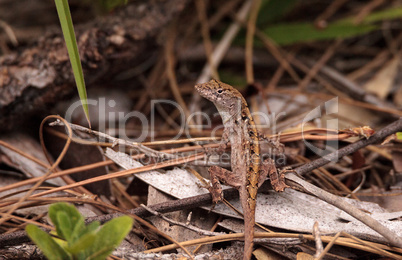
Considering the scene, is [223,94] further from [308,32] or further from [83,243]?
[83,243]

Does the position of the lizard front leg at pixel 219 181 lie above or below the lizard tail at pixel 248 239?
above

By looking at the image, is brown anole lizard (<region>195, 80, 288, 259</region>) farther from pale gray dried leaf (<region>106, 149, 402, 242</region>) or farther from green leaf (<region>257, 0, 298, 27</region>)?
green leaf (<region>257, 0, 298, 27</region>)

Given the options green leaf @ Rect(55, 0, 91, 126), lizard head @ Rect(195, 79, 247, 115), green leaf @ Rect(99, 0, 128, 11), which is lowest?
lizard head @ Rect(195, 79, 247, 115)

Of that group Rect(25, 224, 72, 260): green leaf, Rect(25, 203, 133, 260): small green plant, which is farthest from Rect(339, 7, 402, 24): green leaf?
Rect(25, 224, 72, 260): green leaf

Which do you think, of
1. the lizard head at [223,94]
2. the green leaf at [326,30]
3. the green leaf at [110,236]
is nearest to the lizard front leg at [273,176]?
the lizard head at [223,94]

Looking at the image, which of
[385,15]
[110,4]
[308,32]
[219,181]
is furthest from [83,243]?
[385,15]

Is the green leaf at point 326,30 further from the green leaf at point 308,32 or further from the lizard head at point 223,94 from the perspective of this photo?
the lizard head at point 223,94
